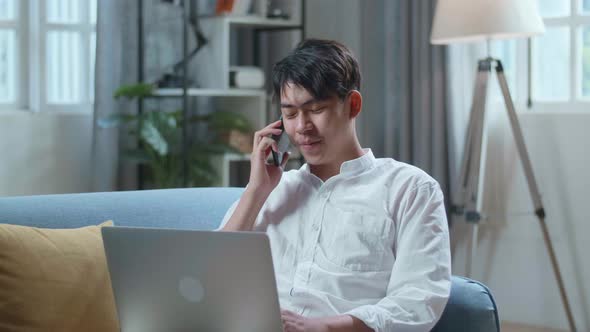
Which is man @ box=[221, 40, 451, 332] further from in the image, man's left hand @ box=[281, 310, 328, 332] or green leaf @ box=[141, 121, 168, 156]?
green leaf @ box=[141, 121, 168, 156]

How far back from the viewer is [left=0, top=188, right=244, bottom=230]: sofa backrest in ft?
7.08

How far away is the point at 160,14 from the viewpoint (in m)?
4.50

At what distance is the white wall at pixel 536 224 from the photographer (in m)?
3.82

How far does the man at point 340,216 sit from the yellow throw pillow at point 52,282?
0.32m

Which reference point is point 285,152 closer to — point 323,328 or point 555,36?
point 323,328

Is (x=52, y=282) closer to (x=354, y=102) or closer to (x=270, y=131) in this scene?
(x=270, y=131)

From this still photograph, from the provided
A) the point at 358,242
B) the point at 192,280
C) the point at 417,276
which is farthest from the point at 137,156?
the point at 192,280

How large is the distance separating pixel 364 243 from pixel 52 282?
660mm

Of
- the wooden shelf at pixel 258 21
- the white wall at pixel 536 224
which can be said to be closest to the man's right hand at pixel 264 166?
the white wall at pixel 536 224

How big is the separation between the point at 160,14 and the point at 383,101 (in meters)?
1.15

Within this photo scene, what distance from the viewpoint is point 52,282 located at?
77.4 inches

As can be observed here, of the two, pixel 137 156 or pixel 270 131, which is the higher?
pixel 270 131

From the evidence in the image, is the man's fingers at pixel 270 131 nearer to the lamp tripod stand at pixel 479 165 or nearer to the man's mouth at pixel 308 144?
the man's mouth at pixel 308 144

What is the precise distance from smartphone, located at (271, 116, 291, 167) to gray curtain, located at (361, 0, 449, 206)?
6.76 feet
